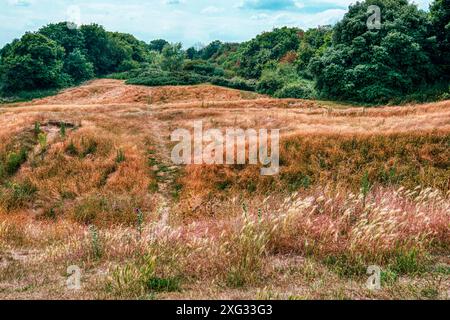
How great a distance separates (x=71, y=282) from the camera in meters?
5.66

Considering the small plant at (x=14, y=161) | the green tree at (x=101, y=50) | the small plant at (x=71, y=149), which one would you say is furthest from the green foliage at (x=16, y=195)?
the green tree at (x=101, y=50)

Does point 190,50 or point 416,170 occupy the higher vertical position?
point 190,50

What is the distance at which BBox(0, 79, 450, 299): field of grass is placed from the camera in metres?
5.58

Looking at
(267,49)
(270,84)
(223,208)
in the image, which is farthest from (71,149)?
(267,49)

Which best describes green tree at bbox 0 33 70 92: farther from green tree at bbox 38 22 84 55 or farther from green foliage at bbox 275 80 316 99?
green foliage at bbox 275 80 316 99

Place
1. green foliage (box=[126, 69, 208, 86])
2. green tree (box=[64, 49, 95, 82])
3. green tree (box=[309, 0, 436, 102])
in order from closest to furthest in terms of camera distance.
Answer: green tree (box=[309, 0, 436, 102])
green foliage (box=[126, 69, 208, 86])
green tree (box=[64, 49, 95, 82])

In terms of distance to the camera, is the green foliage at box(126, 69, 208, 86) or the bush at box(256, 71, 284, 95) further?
the green foliage at box(126, 69, 208, 86)

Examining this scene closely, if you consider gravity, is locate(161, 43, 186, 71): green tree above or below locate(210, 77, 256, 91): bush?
above

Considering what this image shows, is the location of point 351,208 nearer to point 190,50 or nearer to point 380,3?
point 380,3

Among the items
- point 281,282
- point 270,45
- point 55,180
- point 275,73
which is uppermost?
point 270,45

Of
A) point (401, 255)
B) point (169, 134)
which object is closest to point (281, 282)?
point (401, 255)

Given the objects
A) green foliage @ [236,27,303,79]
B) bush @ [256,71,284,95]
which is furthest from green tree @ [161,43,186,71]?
bush @ [256,71,284,95]

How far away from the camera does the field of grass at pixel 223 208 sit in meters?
5.58
